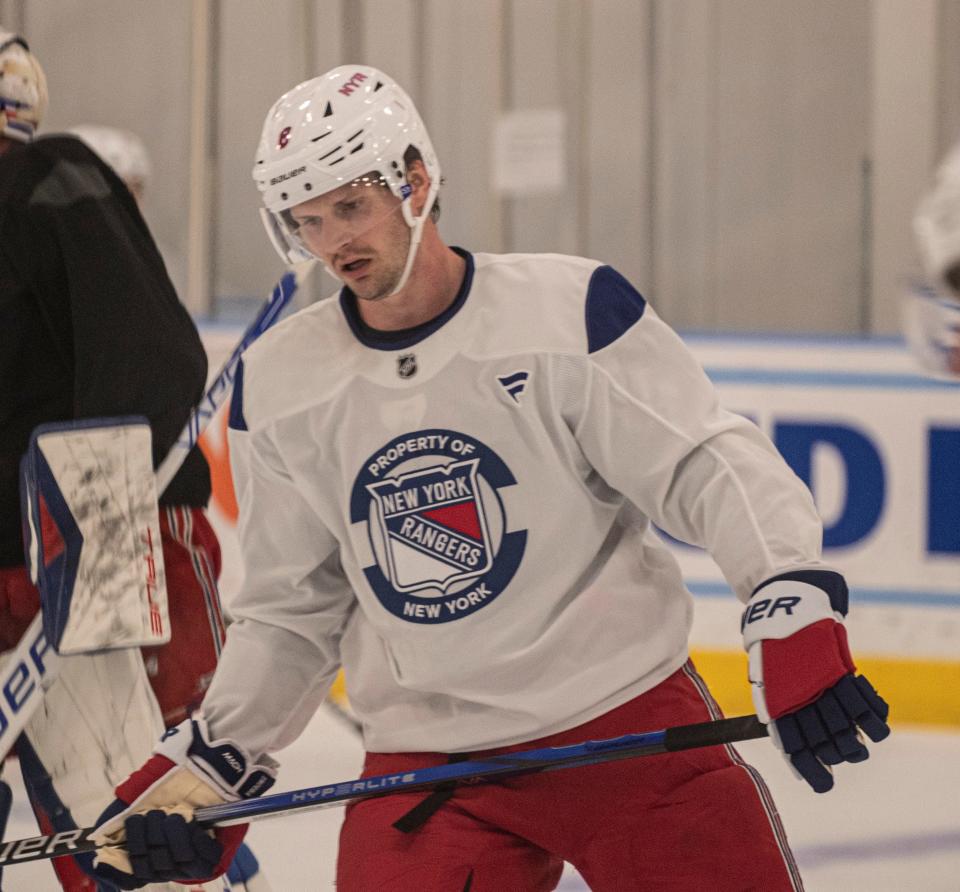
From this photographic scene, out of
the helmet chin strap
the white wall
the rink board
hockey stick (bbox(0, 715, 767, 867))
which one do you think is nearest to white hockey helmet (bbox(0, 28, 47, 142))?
the helmet chin strap

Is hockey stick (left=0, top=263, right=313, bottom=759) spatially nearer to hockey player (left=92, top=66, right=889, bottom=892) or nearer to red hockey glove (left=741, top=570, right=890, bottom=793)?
hockey player (left=92, top=66, right=889, bottom=892)

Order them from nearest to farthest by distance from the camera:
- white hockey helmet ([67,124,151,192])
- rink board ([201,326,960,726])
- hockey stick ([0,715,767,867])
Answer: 1. hockey stick ([0,715,767,867])
2. rink board ([201,326,960,726])
3. white hockey helmet ([67,124,151,192])

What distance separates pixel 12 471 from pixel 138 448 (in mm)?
192

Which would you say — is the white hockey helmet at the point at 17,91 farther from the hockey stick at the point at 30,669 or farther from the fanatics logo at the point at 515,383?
the fanatics logo at the point at 515,383

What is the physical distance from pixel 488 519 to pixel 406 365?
176 millimetres

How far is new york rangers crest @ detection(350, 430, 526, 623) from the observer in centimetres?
168

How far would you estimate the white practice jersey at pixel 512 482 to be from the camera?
1.66 meters

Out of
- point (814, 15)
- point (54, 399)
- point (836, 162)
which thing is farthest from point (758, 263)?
point (54, 399)

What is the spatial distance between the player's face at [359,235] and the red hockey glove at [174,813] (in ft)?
1.66

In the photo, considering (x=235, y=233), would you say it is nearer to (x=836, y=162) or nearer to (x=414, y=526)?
(x=836, y=162)

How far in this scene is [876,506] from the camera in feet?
13.6

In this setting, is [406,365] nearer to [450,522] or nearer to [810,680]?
[450,522]

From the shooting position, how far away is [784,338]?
14.1 ft

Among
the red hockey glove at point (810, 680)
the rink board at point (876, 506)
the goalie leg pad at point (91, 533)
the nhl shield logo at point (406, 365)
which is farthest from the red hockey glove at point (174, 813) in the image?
the rink board at point (876, 506)
